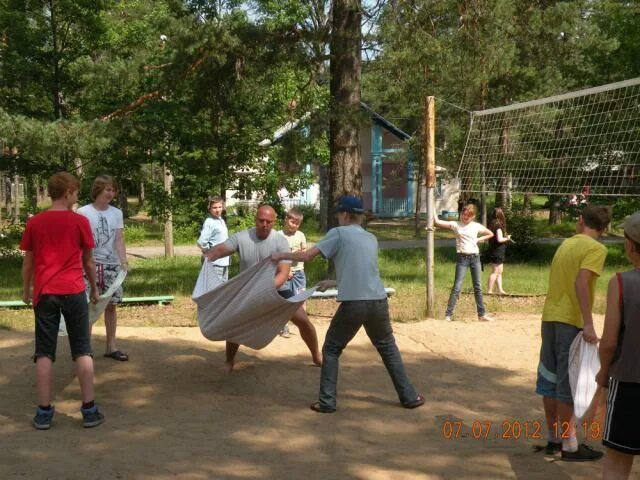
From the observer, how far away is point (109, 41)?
16734 mm

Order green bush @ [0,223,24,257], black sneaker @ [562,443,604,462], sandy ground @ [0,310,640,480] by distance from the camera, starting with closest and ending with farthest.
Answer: sandy ground @ [0,310,640,480] → black sneaker @ [562,443,604,462] → green bush @ [0,223,24,257]

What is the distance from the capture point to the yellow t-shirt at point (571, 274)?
4.55 metres

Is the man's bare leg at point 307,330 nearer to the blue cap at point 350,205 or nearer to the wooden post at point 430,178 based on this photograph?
the blue cap at point 350,205

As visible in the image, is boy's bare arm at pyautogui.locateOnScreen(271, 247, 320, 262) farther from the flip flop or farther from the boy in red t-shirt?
the flip flop

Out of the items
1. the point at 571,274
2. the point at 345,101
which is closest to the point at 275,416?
the point at 571,274

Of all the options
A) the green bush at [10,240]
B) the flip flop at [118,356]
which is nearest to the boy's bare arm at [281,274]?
the flip flop at [118,356]

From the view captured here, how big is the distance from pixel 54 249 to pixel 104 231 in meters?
1.48

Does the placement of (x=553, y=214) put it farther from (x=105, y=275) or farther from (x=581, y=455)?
(x=581, y=455)

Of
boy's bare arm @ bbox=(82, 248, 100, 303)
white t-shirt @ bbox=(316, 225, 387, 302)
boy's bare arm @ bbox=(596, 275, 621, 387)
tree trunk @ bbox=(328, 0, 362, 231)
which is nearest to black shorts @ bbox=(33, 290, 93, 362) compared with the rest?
boy's bare arm @ bbox=(82, 248, 100, 303)

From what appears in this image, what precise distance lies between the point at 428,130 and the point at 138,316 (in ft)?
15.1

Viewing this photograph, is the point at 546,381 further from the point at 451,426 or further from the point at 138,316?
the point at 138,316

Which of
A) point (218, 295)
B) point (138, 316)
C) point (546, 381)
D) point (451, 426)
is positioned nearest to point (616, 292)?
point (546, 381)

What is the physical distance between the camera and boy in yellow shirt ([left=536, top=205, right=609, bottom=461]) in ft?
14.9

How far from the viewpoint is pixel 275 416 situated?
5824mm
